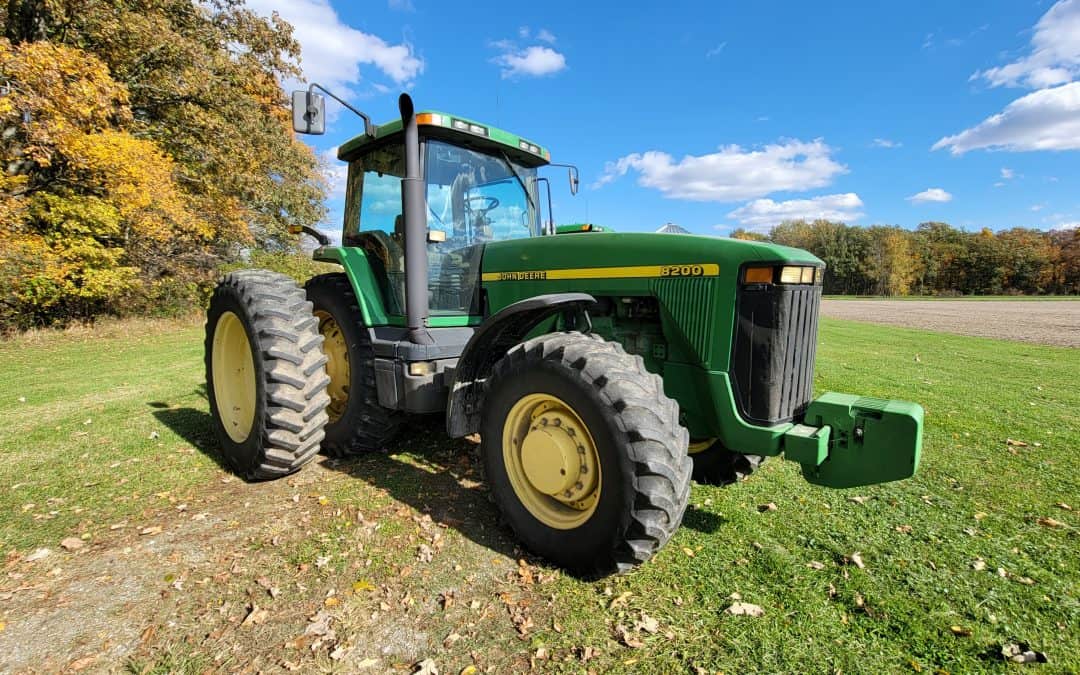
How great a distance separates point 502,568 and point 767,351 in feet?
5.53

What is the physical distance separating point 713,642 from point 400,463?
262cm

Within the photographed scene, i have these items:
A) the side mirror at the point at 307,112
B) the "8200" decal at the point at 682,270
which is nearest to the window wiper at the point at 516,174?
the side mirror at the point at 307,112

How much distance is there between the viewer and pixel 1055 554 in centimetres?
274

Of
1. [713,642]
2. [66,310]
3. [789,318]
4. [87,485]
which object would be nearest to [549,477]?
[713,642]

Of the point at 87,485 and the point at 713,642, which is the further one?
the point at 87,485

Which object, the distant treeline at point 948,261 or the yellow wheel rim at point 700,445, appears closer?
the yellow wheel rim at point 700,445

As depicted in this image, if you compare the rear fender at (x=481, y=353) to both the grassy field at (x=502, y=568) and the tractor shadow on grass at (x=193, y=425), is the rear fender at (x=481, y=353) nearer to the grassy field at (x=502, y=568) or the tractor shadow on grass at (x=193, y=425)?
the grassy field at (x=502, y=568)

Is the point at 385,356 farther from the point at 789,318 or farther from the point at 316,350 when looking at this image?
the point at 789,318

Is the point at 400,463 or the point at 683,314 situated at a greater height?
the point at 683,314

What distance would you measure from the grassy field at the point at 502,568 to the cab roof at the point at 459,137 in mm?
2407

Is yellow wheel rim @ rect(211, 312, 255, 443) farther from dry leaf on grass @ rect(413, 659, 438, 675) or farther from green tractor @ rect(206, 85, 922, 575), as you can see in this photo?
dry leaf on grass @ rect(413, 659, 438, 675)

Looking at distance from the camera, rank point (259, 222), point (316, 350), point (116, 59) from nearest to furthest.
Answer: point (316, 350)
point (116, 59)
point (259, 222)

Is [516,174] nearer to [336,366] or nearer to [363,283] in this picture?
[363,283]

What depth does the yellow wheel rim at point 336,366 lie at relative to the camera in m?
4.12
